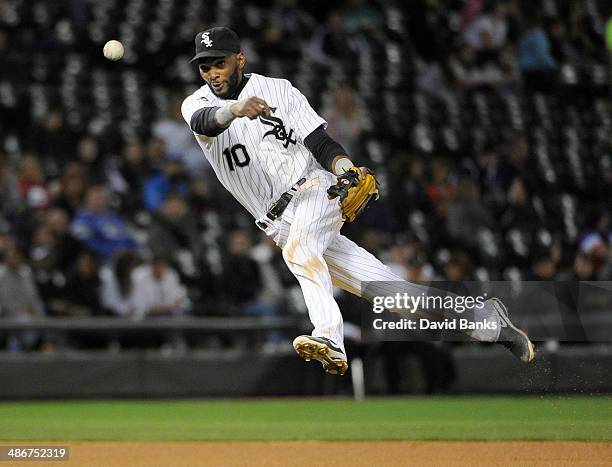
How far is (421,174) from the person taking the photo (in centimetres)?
1262

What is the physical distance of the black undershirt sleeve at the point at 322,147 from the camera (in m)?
6.07

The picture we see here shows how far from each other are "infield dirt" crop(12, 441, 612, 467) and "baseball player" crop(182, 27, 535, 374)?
0.73m

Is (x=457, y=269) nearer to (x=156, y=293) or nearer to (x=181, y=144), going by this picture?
(x=156, y=293)

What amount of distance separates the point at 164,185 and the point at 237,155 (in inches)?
216

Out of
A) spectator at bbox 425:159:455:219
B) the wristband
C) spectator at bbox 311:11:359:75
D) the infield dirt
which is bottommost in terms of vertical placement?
the infield dirt

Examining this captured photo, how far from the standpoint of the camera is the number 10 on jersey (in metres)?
6.34

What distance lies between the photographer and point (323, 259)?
A: 6.20 meters

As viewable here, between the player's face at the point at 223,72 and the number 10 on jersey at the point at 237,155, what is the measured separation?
0.89ft

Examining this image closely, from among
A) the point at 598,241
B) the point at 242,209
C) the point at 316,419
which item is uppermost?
the point at 242,209

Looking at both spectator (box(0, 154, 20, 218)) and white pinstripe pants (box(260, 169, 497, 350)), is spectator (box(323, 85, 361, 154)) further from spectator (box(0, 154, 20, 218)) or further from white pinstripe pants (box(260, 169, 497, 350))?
white pinstripe pants (box(260, 169, 497, 350))

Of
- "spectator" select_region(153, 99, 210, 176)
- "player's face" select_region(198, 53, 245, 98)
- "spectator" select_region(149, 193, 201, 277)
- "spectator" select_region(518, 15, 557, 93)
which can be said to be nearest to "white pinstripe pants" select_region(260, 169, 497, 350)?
"player's face" select_region(198, 53, 245, 98)

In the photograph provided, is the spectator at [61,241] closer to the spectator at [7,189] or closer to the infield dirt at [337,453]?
the spectator at [7,189]

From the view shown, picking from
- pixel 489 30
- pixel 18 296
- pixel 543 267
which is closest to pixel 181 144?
pixel 18 296

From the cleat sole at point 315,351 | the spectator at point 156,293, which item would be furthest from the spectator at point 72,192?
the cleat sole at point 315,351
